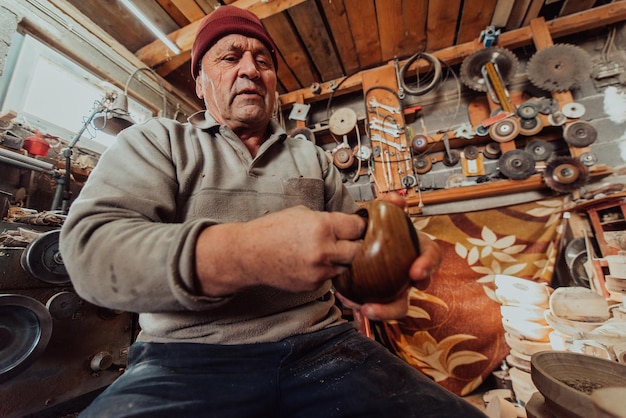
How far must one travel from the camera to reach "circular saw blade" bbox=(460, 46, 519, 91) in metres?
2.52

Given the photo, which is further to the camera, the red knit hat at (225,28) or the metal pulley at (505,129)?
the metal pulley at (505,129)

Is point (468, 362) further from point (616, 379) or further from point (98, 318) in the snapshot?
point (98, 318)

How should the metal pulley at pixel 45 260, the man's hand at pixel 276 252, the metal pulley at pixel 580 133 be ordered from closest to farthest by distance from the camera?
the man's hand at pixel 276 252
the metal pulley at pixel 45 260
the metal pulley at pixel 580 133

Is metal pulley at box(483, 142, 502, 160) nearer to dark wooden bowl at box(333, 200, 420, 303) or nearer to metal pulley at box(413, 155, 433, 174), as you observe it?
metal pulley at box(413, 155, 433, 174)

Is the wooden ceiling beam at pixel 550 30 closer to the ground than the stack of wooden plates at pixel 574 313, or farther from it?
farther from it

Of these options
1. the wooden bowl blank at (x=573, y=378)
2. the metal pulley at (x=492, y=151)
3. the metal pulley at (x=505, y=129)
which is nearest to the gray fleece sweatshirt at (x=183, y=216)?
the wooden bowl blank at (x=573, y=378)

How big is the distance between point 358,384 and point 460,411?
0.25 m

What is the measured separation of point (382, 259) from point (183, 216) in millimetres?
680

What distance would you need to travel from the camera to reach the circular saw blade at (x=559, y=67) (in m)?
2.34

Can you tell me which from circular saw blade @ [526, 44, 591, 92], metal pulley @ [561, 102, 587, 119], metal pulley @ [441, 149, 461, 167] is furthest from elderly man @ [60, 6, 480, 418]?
circular saw blade @ [526, 44, 591, 92]

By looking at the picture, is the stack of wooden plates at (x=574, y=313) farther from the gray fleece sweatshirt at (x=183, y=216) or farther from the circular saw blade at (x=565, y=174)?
the gray fleece sweatshirt at (x=183, y=216)

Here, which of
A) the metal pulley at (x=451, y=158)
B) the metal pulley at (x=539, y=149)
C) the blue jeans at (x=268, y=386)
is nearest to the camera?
the blue jeans at (x=268, y=386)

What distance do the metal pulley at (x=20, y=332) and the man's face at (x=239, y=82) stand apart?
127cm

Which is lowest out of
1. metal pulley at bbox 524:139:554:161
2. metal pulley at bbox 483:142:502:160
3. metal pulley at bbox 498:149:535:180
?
metal pulley at bbox 498:149:535:180
